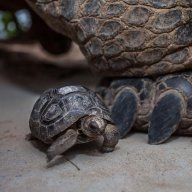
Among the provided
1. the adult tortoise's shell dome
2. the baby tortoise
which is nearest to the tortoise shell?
the baby tortoise

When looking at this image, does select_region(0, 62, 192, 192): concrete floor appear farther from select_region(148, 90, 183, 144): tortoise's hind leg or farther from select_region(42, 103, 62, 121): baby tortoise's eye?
select_region(42, 103, 62, 121): baby tortoise's eye

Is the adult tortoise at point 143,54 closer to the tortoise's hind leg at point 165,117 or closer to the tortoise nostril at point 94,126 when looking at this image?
the tortoise's hind leg at point 165,117

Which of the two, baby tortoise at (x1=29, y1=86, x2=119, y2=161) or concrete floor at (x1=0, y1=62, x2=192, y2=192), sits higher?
baby tortoise at (x1=29, y1=86, x2=119, y2=161)

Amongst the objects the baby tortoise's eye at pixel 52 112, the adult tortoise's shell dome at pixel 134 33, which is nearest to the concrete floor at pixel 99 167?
the baby tortoise's eye at pixel 52 112

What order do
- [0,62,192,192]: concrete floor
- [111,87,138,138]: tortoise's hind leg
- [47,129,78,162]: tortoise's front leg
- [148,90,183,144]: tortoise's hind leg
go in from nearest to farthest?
[0,62,192,192]: concrete floor → [47,129,78,162]: tortoise's front leg → [148,90,183,144]: tortoise's hind leg → [111,87,138,138]: tortoise's hind leg

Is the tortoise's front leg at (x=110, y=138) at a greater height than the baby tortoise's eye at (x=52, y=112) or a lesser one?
lesser

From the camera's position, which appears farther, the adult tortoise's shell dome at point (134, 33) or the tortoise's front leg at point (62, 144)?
the adult tortoise's shell dome at point (134, 33)
